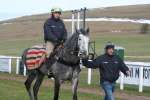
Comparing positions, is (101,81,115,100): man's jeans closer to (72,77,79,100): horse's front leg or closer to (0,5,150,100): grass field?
(72,77,79,100): horse's front leg

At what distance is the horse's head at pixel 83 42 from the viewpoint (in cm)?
1505

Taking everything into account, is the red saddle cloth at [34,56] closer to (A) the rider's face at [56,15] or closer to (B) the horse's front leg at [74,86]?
(A) the rider's face at [56,15]

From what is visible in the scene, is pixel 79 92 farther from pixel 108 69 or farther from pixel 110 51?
pixel 110 51

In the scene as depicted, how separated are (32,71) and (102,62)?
4145 mm

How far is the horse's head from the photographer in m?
15.0

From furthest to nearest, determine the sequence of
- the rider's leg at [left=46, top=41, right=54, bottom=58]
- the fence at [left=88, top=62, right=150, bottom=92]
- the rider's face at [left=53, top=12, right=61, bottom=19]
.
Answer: the fence at [left=88, top=62, right=150, bottom=92], the rider's leg at [left=46, top=41, right=54, bottom=58], the rider's face at [left=53, top=12, right=61, bottom=19]

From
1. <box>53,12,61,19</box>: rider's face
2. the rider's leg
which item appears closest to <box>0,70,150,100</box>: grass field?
the rider's leg

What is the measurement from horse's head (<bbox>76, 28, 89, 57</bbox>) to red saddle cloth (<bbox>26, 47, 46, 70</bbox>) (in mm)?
1665

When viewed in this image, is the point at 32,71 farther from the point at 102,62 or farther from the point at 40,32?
the point at 40,32

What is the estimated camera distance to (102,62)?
1415cm

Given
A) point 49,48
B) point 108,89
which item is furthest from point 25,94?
point 108,89

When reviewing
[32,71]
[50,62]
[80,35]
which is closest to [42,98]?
[32,71]

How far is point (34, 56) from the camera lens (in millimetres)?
17359

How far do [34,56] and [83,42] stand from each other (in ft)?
8.58
